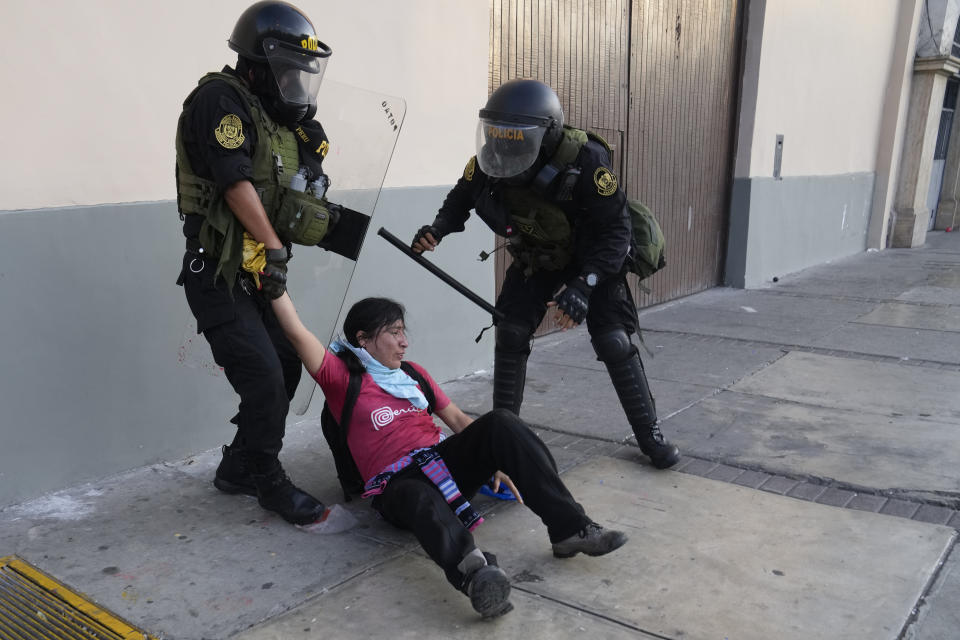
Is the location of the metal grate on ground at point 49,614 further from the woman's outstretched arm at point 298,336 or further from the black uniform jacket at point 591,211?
the black uniform jacket at point 591,211

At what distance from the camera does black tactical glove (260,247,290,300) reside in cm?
270

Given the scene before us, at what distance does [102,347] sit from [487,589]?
6.14 feet

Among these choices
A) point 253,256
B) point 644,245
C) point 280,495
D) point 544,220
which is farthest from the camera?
point 644,245

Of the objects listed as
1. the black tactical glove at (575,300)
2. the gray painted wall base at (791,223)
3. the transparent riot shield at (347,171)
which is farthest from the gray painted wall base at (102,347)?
the gray painted wall base at (791,223)

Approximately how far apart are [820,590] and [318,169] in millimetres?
2145

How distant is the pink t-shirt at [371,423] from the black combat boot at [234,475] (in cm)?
55

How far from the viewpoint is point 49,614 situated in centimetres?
232

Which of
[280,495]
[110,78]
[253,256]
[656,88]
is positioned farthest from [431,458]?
[656,88]

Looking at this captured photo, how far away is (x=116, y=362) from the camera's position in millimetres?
3203

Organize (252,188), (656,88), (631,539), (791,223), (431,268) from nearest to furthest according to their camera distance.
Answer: (252,188), (631,539), (431,268), (656,88), (791,223)

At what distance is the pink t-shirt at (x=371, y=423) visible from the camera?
2.76m

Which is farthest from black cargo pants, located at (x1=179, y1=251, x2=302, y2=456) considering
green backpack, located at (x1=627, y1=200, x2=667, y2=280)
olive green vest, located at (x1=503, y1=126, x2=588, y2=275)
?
green backpack, located at (x1=627, y1=200, x2=667, y2=280)

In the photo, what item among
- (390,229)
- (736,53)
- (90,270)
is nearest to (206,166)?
(90,270)

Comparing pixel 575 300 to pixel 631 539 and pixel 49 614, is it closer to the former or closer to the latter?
pixel 631 539
